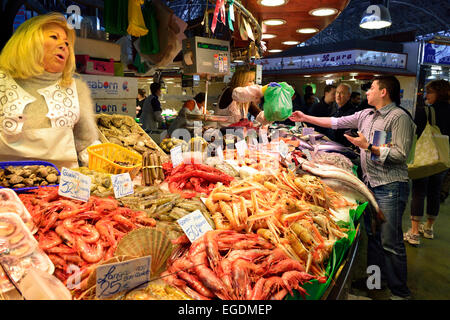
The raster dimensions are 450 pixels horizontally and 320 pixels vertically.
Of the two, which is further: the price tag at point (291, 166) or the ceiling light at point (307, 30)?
the ceiling light at point (307, 30)

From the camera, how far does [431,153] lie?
4.44 metres

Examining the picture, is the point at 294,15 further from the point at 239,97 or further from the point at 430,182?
the point at 430,182

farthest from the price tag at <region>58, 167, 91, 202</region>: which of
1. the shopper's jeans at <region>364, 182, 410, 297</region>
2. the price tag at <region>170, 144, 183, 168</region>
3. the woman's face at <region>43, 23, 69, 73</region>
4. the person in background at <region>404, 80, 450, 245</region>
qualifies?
the person in background at <region>404, 80, 450, 245</region>

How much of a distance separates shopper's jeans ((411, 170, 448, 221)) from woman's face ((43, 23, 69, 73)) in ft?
15.8

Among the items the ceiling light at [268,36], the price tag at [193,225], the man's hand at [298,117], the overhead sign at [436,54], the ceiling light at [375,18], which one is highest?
the overhead sign at [436,54]

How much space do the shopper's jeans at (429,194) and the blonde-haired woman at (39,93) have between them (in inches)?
180

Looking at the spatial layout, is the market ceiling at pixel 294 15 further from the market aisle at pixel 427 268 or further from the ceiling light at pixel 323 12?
the market aisle at pixel 427 268

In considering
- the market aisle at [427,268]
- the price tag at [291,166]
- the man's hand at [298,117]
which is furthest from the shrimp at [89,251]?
the man's hand at [298,117]

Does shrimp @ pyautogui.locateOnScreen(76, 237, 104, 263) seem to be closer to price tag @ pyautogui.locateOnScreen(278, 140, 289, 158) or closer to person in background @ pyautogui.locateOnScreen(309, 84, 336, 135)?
price tag @ pyautogui.locateOnScreen(278, 140, 289, 158)

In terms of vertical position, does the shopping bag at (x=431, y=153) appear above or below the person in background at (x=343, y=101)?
below

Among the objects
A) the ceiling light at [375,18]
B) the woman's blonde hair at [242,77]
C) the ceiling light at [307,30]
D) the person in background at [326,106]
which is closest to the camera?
the woman's blonde hair at [242,77]

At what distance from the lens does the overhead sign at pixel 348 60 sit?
518 inches

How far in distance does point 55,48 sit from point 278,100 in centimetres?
210

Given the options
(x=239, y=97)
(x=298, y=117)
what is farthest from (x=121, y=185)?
(x=298, y=117)
